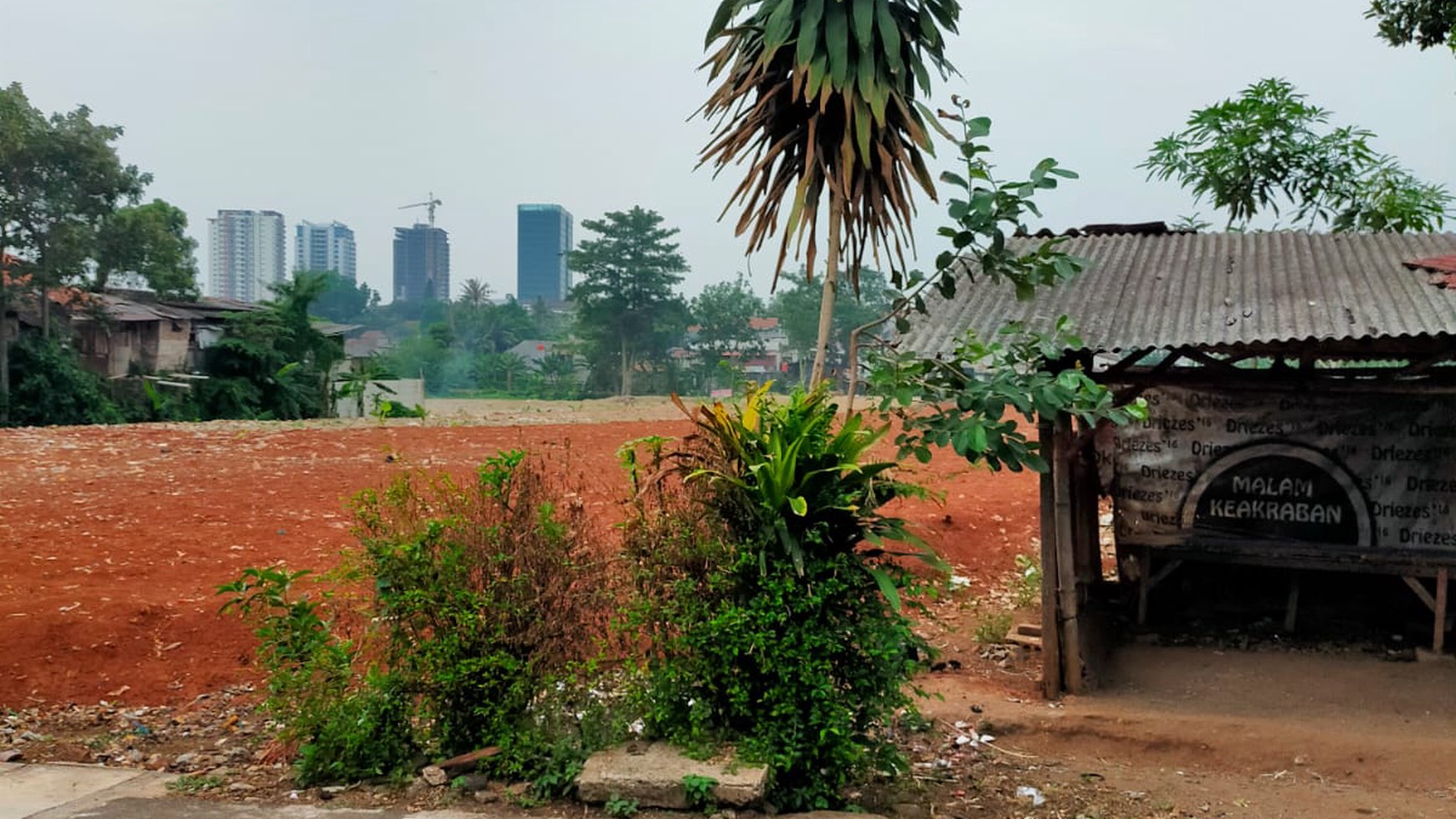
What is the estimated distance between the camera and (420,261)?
113750 mm

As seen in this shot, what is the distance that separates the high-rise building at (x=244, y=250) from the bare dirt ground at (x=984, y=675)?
8737 cm

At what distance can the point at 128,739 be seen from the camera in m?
6.77

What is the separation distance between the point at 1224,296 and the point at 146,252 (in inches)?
1279

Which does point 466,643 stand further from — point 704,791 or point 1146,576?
point 1146,576

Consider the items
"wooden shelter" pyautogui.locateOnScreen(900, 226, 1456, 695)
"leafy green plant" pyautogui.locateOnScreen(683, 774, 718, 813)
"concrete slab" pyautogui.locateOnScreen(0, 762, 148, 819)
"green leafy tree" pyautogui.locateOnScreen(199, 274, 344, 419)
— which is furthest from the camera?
"green leafy tree" pyautogui.locateOnScreen(199, 274, 344, 419)

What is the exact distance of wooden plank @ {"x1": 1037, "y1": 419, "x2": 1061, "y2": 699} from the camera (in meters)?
7.11

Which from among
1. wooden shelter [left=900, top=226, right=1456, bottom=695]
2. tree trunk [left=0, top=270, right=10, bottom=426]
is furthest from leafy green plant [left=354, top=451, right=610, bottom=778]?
tree trunk [left=0, top=270, right=10, bottom=426]

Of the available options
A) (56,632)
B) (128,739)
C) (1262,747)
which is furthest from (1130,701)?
(56,632)

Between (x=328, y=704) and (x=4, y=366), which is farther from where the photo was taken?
(x=4, y=366)

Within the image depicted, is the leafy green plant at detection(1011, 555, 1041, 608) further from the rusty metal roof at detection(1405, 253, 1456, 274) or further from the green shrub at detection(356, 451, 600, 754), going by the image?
the green shrub at detection(356, 451, 600, 754)

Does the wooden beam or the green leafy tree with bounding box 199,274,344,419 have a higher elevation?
the green leafy tree with bounding box 199,274,344,419

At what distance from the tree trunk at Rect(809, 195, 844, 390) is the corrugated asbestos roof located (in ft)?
1.85

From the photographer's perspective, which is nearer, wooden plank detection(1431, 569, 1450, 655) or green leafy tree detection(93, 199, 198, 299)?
wooden plank detection(1431, 569, 1450, 655)

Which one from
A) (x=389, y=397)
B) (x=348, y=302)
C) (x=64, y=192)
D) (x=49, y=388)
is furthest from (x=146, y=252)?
(x=348, y=302)
